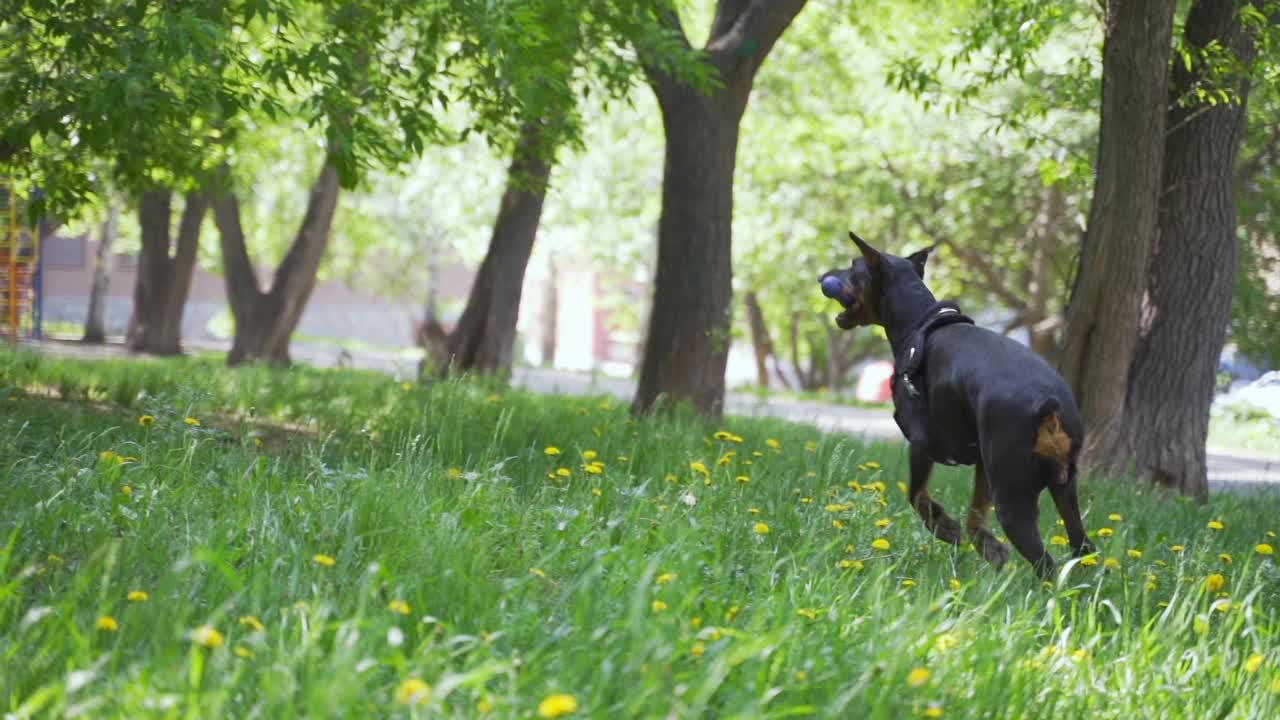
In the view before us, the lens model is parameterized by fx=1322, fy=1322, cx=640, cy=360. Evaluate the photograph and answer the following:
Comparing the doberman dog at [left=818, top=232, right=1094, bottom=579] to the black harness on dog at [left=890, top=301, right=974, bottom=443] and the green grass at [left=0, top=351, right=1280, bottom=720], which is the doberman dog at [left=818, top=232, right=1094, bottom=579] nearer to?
the black harness on dog at [left=890, top=301, right=974, bottom=443]

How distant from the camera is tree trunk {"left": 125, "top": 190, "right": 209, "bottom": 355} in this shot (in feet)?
73.3

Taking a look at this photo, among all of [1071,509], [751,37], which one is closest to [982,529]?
[1071,509]

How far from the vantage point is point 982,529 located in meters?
5.53

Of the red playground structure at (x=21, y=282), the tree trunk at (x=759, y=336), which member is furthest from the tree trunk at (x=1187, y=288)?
the tree trunk at (x=759, y=336)

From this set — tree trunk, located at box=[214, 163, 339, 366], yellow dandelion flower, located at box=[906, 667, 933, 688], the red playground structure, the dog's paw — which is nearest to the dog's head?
the dog's paw

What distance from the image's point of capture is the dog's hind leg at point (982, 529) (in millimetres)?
5445

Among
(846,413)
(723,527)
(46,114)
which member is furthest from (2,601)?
(846,413)

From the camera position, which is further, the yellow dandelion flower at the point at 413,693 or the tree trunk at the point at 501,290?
the tree trunk at the point at 501,290

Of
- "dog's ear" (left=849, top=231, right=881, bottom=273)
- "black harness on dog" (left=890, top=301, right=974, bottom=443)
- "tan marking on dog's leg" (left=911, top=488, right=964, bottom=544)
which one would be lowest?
"tan marking on dog's leg" (left=911, top=488, right=964, bottom=544)

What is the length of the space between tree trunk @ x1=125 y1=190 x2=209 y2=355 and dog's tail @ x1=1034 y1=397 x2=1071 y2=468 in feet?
63.5

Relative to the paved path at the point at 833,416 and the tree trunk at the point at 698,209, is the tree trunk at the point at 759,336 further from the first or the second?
the tree trunk at the point at 698,209

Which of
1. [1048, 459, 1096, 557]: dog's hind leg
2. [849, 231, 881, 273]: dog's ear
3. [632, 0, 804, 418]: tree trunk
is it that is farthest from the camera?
[632, 0, 804, 418]: tree trunk

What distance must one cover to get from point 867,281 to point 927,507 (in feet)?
3.54

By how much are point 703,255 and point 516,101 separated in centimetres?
336
